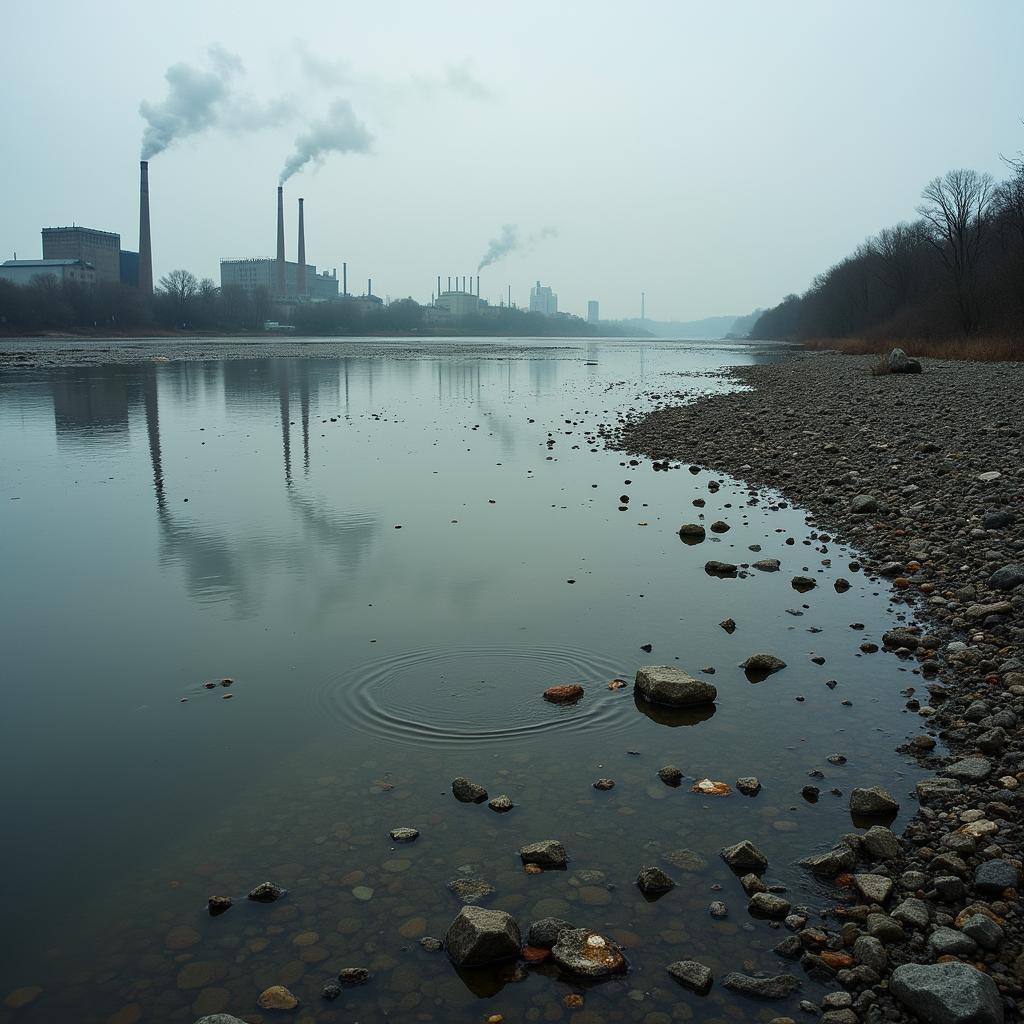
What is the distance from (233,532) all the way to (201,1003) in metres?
9.60

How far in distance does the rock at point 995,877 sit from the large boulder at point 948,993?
80cm

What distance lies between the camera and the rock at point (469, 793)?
19.8 ft

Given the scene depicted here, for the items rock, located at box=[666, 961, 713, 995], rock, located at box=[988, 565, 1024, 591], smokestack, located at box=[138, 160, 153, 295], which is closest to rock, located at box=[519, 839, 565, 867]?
rock, located at box=[666, 961, 713, 995]

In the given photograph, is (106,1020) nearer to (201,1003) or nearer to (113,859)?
(201,1003)

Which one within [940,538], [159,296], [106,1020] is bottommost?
[106,1020]

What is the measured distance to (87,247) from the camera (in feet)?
512

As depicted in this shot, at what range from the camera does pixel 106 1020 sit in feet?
13.9

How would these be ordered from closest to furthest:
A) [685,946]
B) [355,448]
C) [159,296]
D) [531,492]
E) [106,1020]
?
[106,1020]
[685,946]
[531,492]
[355,448]
[159,296]

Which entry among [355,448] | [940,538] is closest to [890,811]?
[940,538]

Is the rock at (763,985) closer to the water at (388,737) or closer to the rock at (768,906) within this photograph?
the water at (388,737)

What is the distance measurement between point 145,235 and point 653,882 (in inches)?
5320

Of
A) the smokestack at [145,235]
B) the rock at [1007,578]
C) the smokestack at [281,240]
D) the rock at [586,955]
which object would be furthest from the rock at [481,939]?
the smokestack at [281,240]

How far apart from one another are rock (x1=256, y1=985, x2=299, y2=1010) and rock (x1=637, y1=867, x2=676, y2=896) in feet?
6.45

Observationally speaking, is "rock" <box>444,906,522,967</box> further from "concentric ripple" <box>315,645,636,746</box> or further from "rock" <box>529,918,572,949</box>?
"concentric ripple" <box>315,645,636,746</box>
